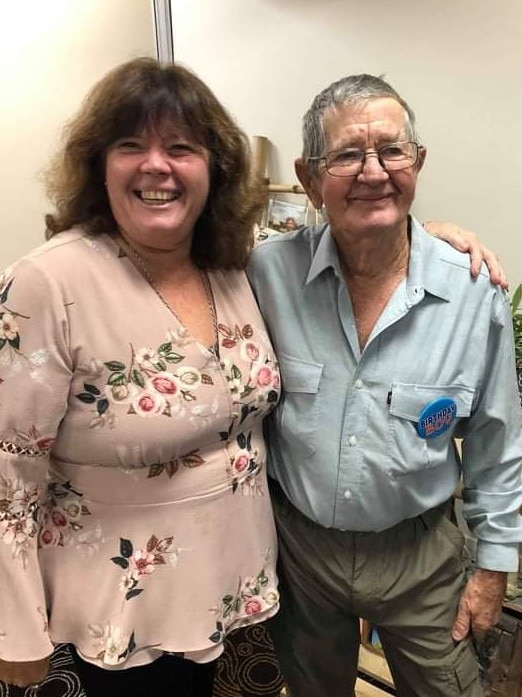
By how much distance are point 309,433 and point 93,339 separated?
44cm

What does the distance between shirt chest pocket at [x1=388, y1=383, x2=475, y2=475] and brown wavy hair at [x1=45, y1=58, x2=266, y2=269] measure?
43 cm

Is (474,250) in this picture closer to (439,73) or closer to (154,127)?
(154,127)

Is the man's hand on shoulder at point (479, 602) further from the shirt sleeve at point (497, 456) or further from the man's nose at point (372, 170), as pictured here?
the man's nose at point (372, 170)

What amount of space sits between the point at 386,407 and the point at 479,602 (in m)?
0.47

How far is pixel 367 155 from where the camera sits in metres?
1.09

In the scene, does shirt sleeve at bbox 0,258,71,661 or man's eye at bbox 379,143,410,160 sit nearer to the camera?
shirt sleeve at bbox 0,258,71,661

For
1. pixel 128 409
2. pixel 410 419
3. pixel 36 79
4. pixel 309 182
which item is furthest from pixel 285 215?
pixel 128 409

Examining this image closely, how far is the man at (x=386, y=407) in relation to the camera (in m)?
1.12

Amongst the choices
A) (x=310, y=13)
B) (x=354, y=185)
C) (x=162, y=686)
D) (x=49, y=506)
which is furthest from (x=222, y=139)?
(x=310, y=13)

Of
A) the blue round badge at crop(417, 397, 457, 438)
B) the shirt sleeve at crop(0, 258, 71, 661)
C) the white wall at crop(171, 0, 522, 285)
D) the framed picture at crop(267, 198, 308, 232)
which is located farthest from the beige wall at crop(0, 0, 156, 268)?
the blue round badge at crop(417, 397, 457, 438)

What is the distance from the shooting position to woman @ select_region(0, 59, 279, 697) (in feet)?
3.32

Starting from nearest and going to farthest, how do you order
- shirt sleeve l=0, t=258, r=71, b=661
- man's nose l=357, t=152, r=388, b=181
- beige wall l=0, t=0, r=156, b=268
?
shirt sleeve l=0, t=258, r=71, b=661
man's nose l=357, t=152, r=388, b=181
beige wall l=0, t=0, r=156, b=268

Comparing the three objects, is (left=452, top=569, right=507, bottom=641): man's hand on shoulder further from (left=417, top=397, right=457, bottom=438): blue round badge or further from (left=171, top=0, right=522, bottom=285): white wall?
(left=171, top=0, right=522, bottom=285): white wall

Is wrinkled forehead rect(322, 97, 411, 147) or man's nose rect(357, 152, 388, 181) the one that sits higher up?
wrinkled forehead rect(322, 97, 411, 147)
